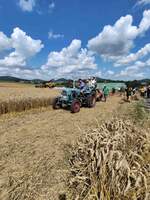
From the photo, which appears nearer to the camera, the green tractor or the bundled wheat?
the bundled wheat

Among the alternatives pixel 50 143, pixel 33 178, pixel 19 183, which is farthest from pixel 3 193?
pixel 50 143

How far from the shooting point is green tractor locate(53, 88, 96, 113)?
15.2 meters

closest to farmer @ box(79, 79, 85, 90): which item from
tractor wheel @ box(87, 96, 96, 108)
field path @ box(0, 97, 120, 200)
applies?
tractor wheel @ box(87, 96, 96, 108)

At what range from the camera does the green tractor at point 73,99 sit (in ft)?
49.9

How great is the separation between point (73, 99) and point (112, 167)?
12.1 meters

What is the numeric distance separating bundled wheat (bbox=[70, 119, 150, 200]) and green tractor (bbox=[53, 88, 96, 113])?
1036cm

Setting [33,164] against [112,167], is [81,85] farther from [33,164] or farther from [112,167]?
[112,167]

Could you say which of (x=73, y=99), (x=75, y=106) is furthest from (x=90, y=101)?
(x=75, y=106)

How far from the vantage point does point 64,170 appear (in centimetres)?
476

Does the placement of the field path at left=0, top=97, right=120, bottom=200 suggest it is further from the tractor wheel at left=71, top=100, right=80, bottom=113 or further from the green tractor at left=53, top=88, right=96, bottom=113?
the green tractor at left=53, top=88, right=96, bottom=113

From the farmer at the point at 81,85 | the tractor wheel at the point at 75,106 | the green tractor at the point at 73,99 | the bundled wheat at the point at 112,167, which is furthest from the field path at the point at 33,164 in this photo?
Result: the farmer at the point at 81,85

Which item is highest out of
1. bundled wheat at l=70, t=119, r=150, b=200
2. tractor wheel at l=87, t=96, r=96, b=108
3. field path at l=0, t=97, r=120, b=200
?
bundled wheat at l=70, t=119, r=150, b=200

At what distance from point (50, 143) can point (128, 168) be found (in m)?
4.14

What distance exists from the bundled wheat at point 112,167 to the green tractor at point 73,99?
1036 centimetres
